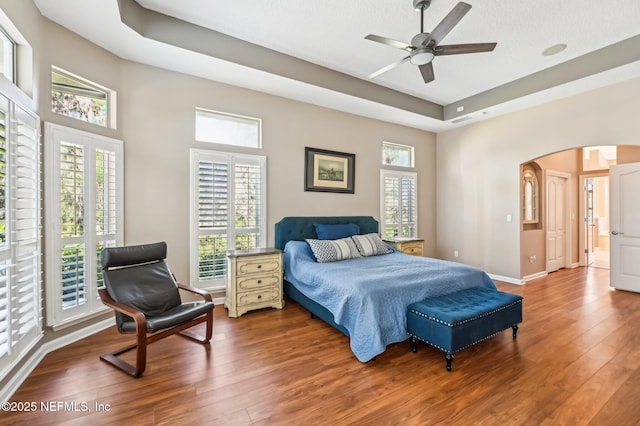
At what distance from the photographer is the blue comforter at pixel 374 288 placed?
8.54ft

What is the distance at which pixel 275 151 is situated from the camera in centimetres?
454

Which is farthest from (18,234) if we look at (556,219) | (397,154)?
(556,219)

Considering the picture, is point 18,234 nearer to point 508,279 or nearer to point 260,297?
point 260,297

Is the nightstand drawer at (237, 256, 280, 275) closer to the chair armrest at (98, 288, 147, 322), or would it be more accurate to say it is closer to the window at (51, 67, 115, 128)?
the chair armrest at (98, 288, 147, 322)

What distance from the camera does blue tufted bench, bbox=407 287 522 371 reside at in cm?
245

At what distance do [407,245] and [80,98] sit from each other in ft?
16.7

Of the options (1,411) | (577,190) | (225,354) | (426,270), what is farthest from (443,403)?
(577,190)

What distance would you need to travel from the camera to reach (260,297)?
3.85 metres

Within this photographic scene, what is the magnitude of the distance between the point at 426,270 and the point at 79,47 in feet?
14.5

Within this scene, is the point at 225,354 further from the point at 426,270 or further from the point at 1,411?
the point at 426,270

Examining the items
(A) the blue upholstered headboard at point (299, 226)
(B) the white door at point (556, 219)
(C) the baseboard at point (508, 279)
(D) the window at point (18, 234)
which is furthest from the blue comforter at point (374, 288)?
(B) the white door at point (556, 219)

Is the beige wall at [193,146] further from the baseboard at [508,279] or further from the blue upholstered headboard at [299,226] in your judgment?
the baseboard at [508,279]

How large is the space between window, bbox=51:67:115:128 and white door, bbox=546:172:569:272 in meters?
7.62

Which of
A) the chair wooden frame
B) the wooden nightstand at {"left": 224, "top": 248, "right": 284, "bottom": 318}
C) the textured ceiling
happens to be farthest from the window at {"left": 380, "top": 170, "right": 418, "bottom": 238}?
the chair wooden frame
